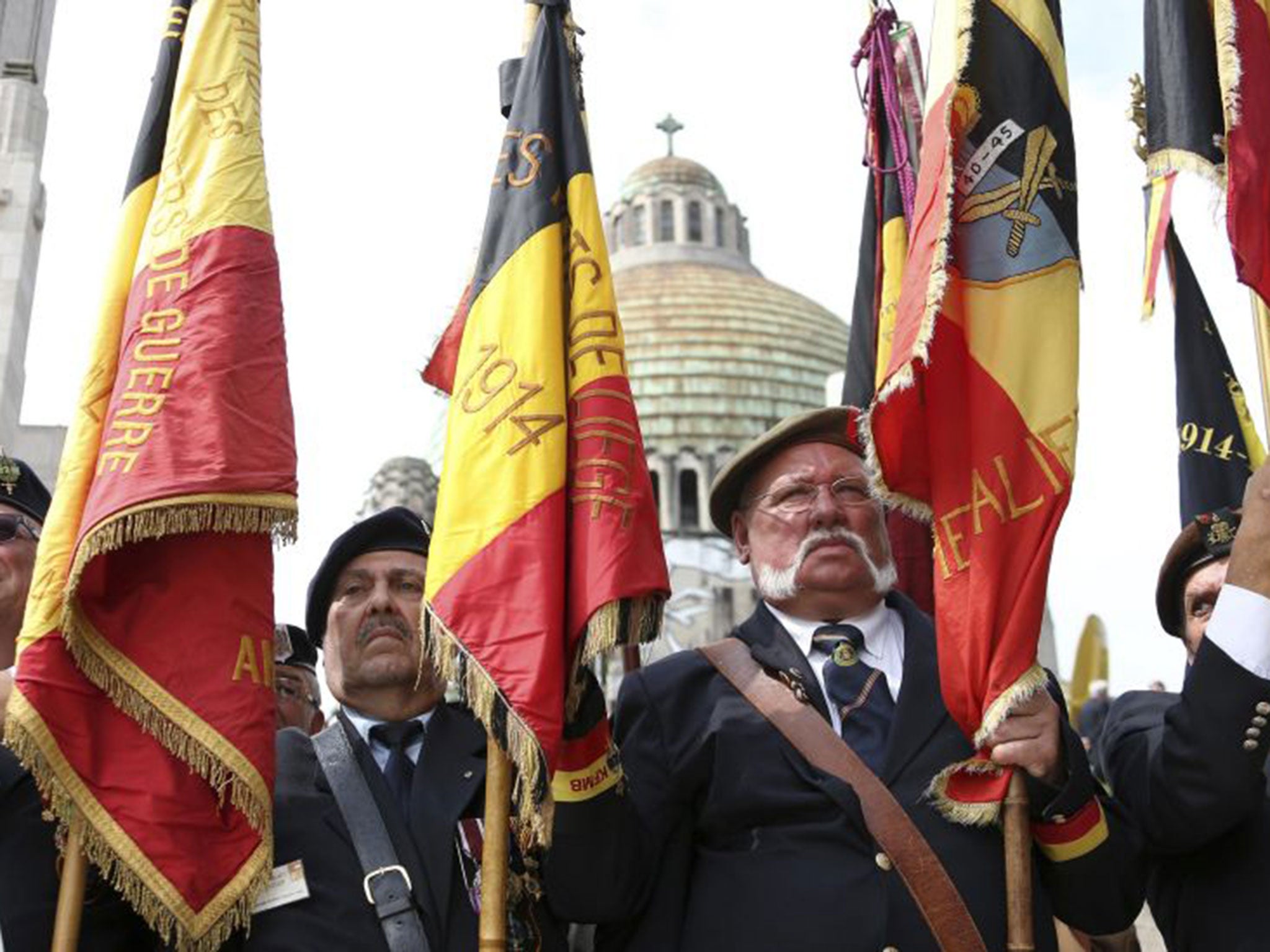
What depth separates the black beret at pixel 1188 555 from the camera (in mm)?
3602

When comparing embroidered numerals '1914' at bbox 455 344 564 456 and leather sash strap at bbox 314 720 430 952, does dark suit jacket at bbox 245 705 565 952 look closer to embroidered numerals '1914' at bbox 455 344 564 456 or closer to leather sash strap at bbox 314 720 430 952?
leather sash strap at bbox 314 720 430 952

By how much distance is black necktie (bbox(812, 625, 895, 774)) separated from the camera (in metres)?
3.39

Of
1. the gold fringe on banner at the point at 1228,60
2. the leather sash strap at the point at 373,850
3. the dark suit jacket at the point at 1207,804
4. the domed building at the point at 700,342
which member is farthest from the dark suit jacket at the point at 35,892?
→ the domed building at the point at 700,342

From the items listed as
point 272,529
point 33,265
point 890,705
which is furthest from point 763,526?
point 33,265

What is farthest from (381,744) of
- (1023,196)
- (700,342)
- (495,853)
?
(700,342)

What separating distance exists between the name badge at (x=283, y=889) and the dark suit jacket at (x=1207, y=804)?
1.92 m

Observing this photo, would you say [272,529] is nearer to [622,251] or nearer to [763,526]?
[763,526]

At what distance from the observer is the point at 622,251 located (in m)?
57.1

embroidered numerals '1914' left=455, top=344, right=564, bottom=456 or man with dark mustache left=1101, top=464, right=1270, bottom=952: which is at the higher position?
embroidered numerals '1914' left=455, top=344, right=564, bottom=456

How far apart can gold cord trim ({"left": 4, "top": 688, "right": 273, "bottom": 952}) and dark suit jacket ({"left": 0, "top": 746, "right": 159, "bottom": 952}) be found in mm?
130

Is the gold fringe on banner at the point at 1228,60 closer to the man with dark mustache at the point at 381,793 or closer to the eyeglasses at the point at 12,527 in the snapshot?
the man with dark mustache at the point at 381,793

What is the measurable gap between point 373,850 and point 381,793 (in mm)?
194

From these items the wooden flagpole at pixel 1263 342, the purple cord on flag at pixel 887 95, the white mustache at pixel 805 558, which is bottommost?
the white mustache at pixel 805 558

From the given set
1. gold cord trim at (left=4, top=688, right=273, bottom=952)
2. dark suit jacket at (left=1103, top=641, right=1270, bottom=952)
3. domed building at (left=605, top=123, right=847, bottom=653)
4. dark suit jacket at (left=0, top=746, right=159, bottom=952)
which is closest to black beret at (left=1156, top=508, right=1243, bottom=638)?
dark suit jacket at (left=1103, top=641, right=1270, bottom=952)
